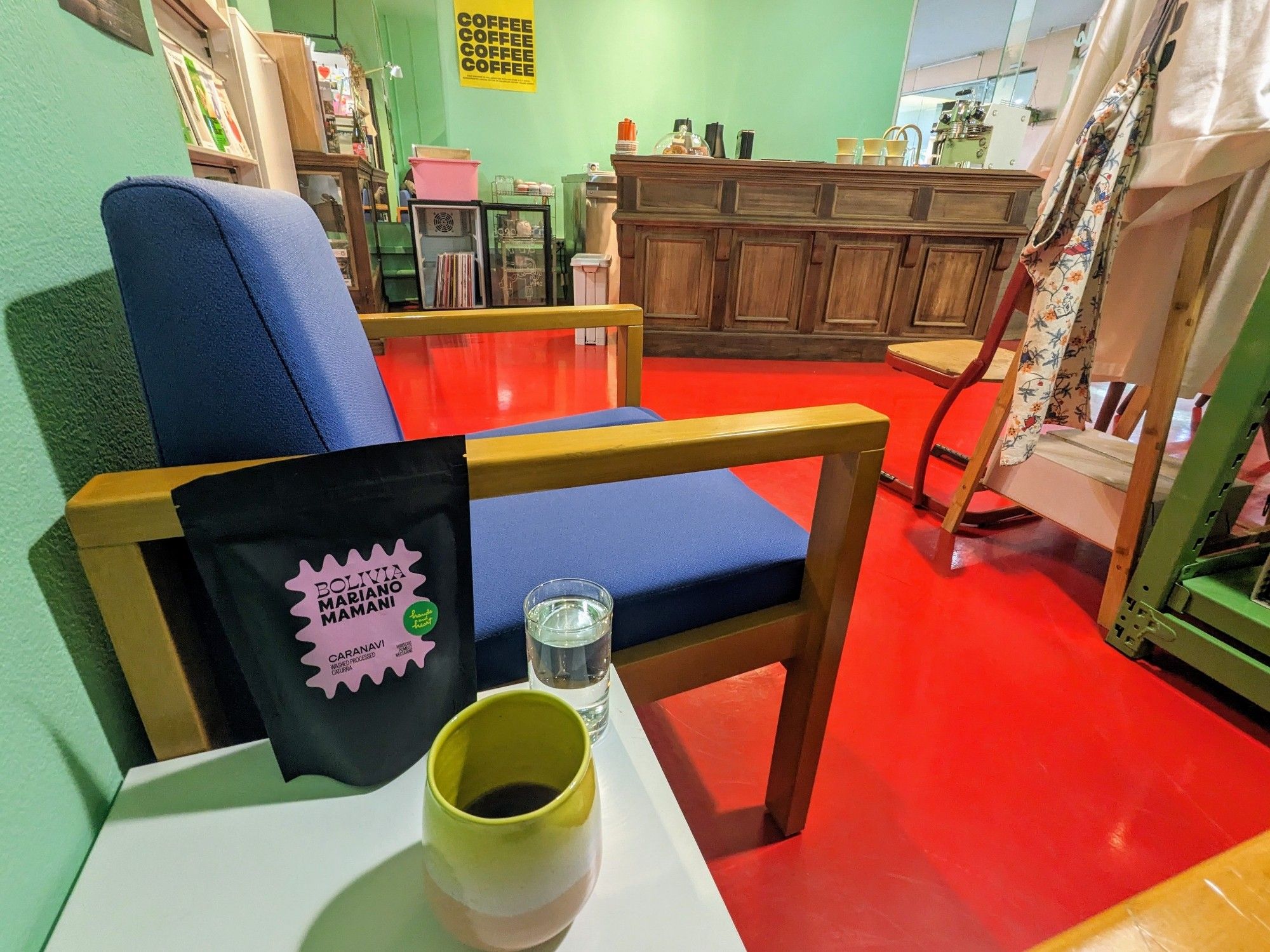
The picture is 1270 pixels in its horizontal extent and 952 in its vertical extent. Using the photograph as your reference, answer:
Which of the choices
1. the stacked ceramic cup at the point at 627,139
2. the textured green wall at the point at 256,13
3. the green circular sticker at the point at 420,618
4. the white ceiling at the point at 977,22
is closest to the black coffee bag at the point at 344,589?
the green circular sticker at the point at 420,618

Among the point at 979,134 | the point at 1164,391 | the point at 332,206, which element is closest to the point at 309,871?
the point at 1164,391

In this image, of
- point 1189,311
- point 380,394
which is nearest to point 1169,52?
point 1189,311

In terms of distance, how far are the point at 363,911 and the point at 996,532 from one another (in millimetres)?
1917

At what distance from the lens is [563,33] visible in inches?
163

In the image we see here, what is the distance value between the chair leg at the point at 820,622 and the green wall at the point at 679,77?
4.48 m

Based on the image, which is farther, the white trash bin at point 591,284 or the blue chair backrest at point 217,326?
the white trash bin at point 591,284

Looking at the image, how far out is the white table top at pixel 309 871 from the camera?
371mm

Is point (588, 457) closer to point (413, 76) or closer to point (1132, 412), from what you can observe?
point (1132, 412)

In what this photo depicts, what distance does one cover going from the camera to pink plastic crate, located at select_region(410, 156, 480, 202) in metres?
3.83

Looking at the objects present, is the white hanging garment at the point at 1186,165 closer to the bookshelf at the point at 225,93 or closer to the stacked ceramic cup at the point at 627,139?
the bookshelf at the point at 225,93

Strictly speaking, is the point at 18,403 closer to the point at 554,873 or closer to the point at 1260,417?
the point at 554,873

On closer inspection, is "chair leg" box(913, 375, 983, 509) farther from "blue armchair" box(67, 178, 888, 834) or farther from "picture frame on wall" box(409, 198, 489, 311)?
"picture frame on wall" box(409, 198, 489, 311)

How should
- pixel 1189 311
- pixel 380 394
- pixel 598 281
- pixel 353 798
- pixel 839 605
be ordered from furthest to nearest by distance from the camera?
pixel 598 281 < pixel 1189 311 < pixel 380 394 < pixel 839 605 < pixel 353 798

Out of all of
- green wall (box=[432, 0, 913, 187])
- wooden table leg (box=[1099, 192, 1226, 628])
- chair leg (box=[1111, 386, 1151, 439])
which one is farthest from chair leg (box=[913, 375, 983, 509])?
green wall (box=[432, 0, 913, 187])
